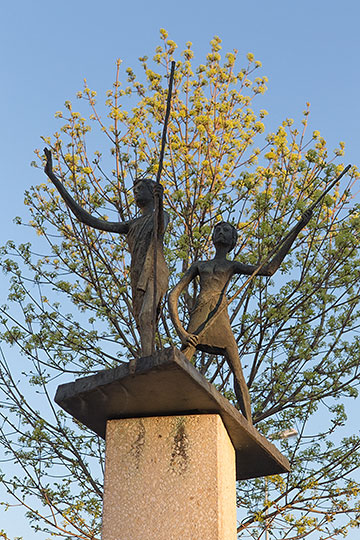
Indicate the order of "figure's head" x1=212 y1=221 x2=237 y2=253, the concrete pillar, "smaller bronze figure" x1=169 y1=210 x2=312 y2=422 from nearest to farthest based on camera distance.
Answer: the concrete pillar → "smaller bronze figure" x1=169 y1=210 x2=312 y2=422 → "figure's head" x1=212 y1=221 x2=237 y2=253

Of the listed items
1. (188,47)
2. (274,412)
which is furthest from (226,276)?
(188,47)

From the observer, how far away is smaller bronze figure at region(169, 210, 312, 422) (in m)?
5.85

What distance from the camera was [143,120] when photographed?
11.1m

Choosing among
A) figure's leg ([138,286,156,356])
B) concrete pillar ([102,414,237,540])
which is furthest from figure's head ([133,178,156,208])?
concrete pillar ([102,414,237,540])

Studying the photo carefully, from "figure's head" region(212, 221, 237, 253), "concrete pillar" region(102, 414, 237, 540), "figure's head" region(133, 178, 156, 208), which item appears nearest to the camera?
"concrete pillar" region(102, 414, 237, 540)

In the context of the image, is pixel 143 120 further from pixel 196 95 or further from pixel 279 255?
pixel 279 255

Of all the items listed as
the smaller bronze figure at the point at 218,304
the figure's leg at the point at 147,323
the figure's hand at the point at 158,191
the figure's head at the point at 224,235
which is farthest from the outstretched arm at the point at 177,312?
the figure's hand at the point at 158,191

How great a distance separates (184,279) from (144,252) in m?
0.43

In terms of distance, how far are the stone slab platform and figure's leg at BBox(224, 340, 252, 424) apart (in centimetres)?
30

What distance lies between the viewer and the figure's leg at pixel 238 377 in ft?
19.8

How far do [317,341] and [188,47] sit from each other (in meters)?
4.80

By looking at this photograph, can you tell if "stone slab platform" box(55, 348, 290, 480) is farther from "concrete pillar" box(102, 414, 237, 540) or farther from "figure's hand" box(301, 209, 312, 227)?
"figure's hand" box(301, 209, 312, 227)

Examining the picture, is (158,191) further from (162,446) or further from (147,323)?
(162,446)

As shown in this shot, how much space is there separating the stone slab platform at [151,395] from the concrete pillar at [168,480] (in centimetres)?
9
